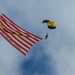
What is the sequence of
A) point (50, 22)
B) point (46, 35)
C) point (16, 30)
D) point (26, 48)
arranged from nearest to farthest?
point (26, 48), point (16, 30), point (46, 35), point (50, 22)

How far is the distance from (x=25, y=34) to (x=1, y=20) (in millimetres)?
6569

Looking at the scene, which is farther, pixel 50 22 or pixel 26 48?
pixel 50 22

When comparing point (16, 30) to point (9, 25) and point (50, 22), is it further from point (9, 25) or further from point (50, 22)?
point (50, 22)

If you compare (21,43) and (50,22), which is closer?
(21,43)

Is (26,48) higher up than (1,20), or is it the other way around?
(1,20)

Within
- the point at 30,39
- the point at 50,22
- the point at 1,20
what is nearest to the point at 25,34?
the point at 30,39

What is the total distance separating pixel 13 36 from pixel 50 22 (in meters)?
13.9

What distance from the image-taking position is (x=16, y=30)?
61844 mm

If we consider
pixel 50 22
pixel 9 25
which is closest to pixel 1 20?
pixel 9 25

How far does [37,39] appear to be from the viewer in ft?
195

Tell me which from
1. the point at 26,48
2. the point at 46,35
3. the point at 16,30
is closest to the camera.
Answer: the point at 26,48

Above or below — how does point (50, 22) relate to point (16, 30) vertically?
above

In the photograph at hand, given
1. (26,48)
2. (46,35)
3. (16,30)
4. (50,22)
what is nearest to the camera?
(26,48)

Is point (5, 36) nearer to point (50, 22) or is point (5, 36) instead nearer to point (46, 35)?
point (46, 35)
